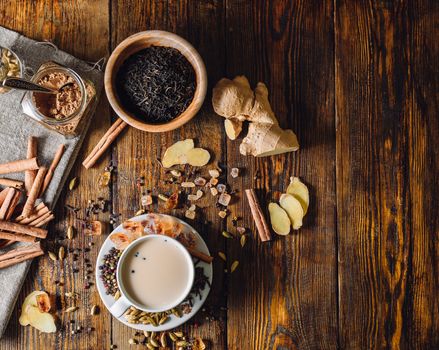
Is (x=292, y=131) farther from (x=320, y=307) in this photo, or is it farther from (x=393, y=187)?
(x=320, y=307)

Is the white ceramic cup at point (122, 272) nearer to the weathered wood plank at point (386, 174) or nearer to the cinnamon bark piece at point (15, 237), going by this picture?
the cinnamon bark piece at point (15, 237)

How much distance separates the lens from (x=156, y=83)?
1.25 meters

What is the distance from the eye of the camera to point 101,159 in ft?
4.46

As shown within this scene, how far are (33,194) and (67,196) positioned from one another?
0.28ft

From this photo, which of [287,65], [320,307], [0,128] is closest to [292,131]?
[287,65]

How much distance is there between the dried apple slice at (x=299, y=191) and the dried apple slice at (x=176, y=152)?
10.7 inches

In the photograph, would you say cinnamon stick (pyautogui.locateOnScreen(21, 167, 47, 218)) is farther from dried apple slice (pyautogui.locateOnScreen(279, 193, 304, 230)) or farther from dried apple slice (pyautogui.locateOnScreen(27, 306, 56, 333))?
dried apple slice (pyautogui.locateOnScreen(279, 193, 304, 230))

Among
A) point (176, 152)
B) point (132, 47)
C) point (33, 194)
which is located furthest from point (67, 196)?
point (132, 47)

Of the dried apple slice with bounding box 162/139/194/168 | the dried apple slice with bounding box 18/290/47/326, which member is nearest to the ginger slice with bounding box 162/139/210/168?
the dried apple slice with bounding box 162/139/194/168

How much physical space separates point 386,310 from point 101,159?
827mm

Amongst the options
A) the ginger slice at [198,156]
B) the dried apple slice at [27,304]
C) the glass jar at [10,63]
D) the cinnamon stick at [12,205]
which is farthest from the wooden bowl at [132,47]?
the dried apple slice at [27,304]

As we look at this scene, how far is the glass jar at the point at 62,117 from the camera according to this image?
1249 mm

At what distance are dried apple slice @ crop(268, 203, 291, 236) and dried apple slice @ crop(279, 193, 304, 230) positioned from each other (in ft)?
0.04

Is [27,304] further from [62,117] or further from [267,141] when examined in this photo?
[267,141]
